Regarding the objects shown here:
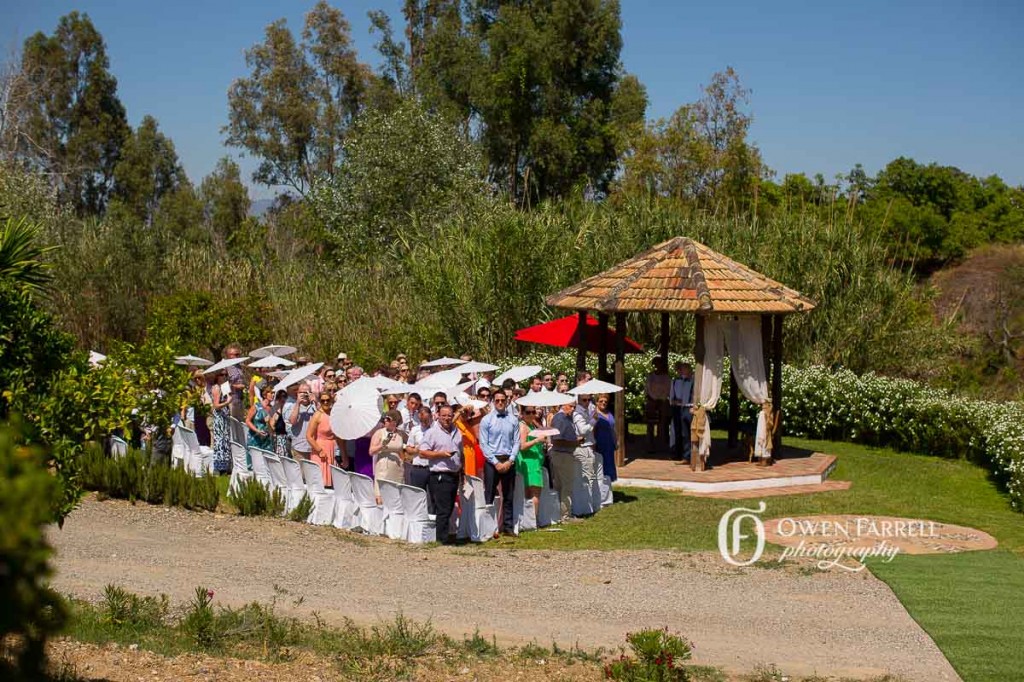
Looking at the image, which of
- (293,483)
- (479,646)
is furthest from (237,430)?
(479,646)

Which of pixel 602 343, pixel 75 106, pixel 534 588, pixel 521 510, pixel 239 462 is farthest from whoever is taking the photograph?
pixel 75 106

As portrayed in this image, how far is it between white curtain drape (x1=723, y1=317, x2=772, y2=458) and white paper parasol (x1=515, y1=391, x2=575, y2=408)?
4893 mm

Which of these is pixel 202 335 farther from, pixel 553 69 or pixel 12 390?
pixel 553 69

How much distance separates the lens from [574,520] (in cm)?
1483

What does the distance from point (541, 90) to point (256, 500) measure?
39.5m

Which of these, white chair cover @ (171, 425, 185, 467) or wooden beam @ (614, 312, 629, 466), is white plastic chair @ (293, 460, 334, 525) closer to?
white chair cover @ (171, 425, 185, 467)

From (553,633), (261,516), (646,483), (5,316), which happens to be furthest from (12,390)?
(646,483)

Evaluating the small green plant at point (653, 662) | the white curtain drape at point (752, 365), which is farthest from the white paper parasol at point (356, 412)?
the white curtain drape at point (752, 365)

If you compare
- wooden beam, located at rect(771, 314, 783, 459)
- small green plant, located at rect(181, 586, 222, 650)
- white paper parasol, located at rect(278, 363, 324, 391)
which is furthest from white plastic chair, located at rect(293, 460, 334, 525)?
wooden beam, located at rect(771, 314, 783, 459)

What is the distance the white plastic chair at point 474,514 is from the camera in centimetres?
1341

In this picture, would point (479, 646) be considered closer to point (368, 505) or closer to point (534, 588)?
point (534, 588)

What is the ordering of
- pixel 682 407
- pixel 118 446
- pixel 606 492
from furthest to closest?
1. pixel 682 407
2. pixel 118 446
3. pixel 606 492

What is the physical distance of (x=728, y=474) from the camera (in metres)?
17.5

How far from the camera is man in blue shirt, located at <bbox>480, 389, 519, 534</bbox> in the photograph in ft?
44.1
